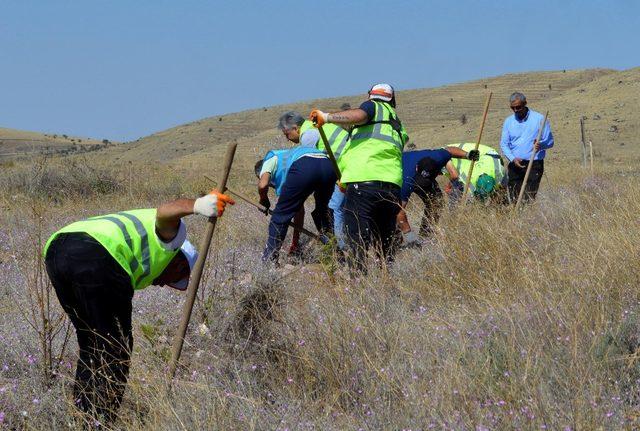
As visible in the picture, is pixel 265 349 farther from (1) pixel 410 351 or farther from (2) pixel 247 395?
(1) pixel 410 351

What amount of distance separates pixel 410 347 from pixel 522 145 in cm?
577

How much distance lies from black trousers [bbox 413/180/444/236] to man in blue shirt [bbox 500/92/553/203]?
1.34 m

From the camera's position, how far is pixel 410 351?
396cm

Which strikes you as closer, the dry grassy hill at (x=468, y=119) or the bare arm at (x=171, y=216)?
the bare arm at (x=171, y=216)

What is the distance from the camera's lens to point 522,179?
932 cm

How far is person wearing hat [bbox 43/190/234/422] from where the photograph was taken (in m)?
3.66

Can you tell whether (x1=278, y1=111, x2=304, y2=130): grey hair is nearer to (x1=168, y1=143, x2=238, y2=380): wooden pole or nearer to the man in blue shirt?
the man in blue shirt

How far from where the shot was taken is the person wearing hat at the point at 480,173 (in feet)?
28.2

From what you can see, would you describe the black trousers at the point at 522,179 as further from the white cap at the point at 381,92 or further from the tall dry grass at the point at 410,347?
the white cap at the point at 381,92

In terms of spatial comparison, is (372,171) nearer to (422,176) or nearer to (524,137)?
(422,176)

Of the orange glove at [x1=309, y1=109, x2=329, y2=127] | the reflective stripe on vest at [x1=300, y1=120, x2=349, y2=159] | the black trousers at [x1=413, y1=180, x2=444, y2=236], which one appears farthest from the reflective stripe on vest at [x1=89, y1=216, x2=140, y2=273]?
the black trousers at [x1=413, y1=180, x2=444, y2=236]

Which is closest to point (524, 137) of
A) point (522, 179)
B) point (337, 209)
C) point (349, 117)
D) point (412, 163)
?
point (522, 179)

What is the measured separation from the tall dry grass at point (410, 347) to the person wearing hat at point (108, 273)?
14 cm

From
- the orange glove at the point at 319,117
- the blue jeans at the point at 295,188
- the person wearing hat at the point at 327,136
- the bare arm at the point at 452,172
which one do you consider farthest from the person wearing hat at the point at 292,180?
the bare arm at the point at 452,172
